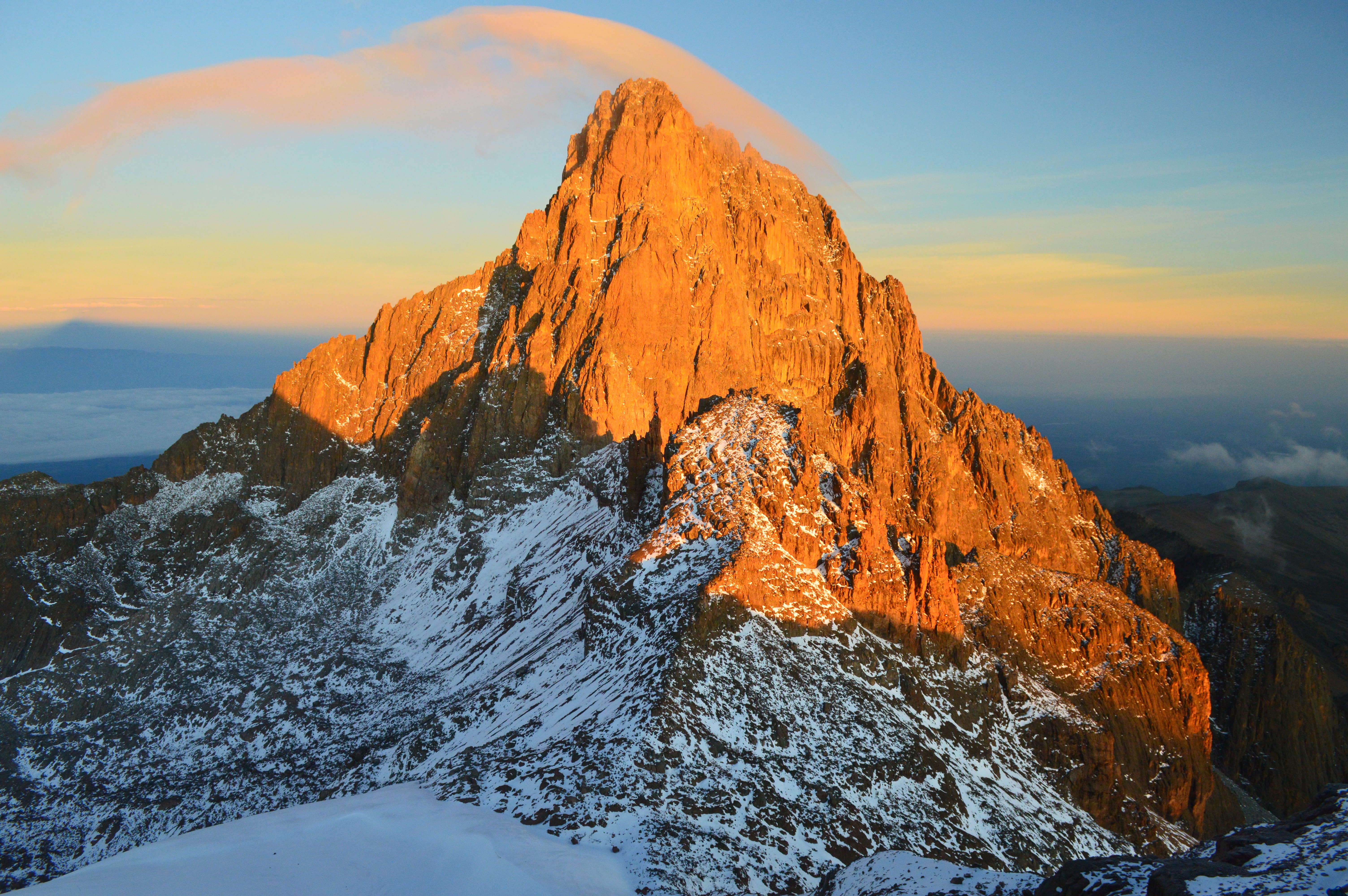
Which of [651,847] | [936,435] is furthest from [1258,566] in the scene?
[651,847]

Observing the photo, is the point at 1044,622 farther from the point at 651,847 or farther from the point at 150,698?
the point at 150,698

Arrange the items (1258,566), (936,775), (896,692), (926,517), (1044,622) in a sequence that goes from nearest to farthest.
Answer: (936,775) < (896,692) < (1044,622) < (926,517) < (1258,566)

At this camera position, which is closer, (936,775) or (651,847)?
(651,847)

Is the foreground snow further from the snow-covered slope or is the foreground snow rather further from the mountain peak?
the mountain peak

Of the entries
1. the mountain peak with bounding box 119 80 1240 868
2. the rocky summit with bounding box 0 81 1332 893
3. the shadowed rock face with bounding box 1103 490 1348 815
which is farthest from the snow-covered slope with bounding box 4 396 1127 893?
the shadowed rock face with bounding box 1103 490 1348 815

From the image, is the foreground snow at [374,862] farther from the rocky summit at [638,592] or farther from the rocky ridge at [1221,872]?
the rocky ridge at [1221,872]

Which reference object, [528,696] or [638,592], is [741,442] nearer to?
[638,592]
